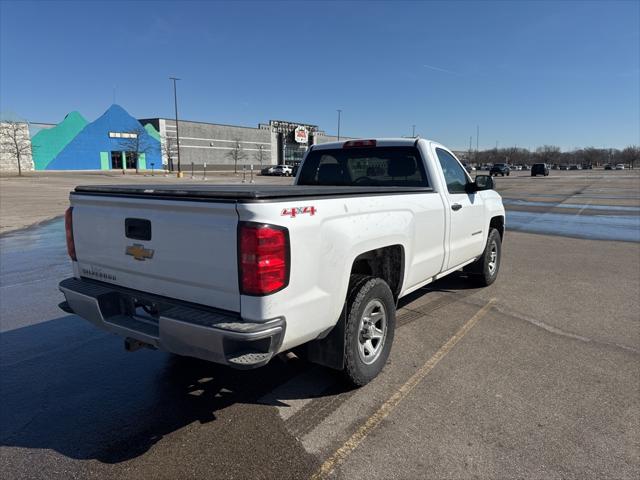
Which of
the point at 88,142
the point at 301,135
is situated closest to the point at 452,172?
the point at 88,142

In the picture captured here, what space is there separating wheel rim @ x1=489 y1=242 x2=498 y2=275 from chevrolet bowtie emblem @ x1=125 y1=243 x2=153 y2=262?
5.08m

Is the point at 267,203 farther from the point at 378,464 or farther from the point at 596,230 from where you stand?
the point at 596,230

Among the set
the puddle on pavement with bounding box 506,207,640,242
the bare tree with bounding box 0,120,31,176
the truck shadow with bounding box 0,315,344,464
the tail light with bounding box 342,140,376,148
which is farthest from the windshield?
the bare tree with bounding box 0,120,31,176

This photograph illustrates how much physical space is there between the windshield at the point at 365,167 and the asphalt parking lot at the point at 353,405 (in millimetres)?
1646

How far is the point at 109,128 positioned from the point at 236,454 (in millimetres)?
72619

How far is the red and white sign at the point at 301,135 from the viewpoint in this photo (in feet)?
317

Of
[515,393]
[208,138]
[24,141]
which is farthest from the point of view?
[208,138]

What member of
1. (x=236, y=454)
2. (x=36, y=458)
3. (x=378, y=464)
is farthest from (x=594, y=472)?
(x=36, y=458)

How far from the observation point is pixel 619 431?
308cm

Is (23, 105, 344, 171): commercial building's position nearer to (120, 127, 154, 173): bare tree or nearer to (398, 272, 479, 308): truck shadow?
(120, 127, 154, 173): bare tree

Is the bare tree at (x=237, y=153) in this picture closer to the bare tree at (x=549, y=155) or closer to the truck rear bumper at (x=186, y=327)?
the truck rear bumper at (x=186, y=327)

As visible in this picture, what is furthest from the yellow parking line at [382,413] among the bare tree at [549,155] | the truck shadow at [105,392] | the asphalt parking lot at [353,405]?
the bare tree at [549,155]

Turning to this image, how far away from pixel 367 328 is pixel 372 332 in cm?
9

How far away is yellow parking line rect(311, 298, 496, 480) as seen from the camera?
2.71 metres
